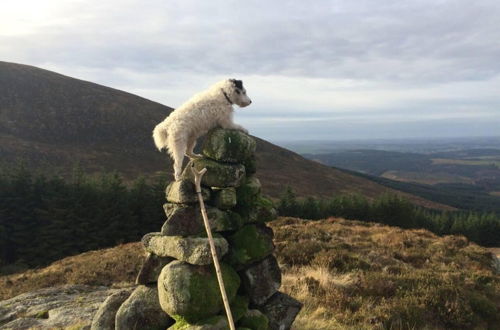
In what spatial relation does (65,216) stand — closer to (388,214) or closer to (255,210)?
(255,210)

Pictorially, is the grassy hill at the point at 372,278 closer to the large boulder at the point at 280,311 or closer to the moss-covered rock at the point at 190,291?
the large boulder at the point at 280,311

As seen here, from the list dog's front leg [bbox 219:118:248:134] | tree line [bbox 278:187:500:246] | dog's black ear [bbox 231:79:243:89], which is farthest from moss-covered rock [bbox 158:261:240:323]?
tree line [bbox 278:187:500:246]

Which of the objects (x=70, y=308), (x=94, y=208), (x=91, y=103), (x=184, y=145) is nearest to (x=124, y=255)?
(x=70, y=308)

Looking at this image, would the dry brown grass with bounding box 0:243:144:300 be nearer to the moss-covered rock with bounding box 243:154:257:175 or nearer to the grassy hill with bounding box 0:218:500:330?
the grassy hill with bounding box 0:218:500:330

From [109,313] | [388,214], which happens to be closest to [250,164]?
[109,313]

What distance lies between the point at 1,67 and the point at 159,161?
54.8 metres

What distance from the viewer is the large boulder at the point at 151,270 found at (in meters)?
7.29

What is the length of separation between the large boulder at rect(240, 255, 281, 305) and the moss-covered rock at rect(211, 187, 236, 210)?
4.42ft

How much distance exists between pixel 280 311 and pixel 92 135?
308 ft

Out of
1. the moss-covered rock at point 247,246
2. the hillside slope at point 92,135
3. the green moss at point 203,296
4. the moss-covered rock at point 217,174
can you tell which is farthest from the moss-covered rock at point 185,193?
the hillside slope at point 92,135

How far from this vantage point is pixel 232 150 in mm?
7375

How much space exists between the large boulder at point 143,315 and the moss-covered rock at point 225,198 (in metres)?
2.09

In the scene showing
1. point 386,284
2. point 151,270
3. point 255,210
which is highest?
point 255,210

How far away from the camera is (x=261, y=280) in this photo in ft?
24.5
